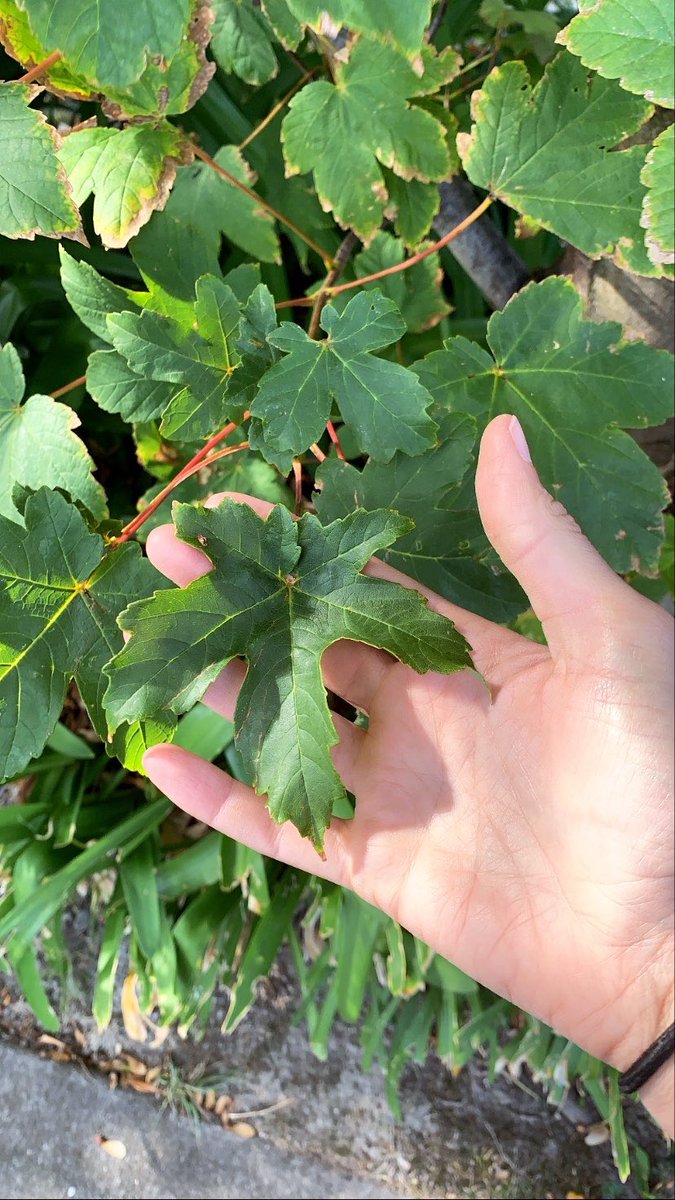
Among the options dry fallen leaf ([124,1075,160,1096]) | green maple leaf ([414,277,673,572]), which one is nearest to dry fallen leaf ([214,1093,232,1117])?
dry fallen leaf ([124,1075,160,1096])

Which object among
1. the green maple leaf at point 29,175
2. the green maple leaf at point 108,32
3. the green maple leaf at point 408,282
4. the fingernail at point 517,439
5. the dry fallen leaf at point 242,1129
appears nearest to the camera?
the green maple leaf at point 108,32

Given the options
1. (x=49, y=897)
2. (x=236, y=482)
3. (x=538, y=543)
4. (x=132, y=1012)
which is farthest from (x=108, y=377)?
(x=132, y=1012)

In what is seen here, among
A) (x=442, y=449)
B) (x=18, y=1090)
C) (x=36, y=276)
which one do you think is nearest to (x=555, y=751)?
(x=442, y=449)

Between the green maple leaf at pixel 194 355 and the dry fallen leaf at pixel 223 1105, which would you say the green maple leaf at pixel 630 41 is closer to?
the green maple leaf at pixel 194 355

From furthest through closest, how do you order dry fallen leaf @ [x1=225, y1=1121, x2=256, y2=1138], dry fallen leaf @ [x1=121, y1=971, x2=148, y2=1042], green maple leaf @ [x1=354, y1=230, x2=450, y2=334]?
1. dry fallen leaf @ [x1=225, y1=1121, x2=256, y2=1138]
2. dry fallen leaf @ [x1=121, y1=971, x2=148, y2=1042]
3. green maple leaf @ [x1=354, y1=230, x2=450, y2=334]

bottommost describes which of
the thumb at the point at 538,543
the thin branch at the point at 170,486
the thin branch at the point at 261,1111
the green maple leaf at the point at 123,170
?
the thin branch at the point at 261,1111

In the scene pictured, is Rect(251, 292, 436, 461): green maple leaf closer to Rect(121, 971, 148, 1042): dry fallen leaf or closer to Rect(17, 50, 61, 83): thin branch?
Rect(17, 50, 61, 83): thin branch

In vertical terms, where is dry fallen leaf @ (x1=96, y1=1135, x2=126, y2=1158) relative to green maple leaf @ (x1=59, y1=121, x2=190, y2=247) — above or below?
below

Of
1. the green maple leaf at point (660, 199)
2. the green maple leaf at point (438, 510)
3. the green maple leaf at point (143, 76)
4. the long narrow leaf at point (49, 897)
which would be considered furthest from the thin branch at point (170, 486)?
the long narrow leaf at point (49, 897)
